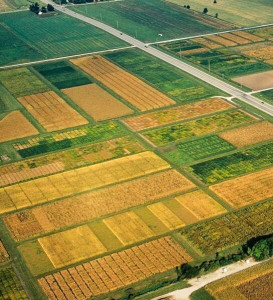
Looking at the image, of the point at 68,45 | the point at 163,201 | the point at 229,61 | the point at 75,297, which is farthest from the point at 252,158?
the point at 68,45

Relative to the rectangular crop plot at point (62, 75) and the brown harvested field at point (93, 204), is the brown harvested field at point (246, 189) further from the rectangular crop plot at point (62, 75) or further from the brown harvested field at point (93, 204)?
the rectangular crop plot at point (62, 75)

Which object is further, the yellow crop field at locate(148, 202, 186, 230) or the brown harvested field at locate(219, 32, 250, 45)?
the brown harvested field at locate(219, 32, 250, 45)

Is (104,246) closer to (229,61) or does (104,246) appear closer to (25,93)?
(25,93)

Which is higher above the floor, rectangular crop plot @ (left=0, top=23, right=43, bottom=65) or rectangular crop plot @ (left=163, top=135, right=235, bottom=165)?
rectangular crop plot @ (left=163, top=135, right=235, bottom=165)

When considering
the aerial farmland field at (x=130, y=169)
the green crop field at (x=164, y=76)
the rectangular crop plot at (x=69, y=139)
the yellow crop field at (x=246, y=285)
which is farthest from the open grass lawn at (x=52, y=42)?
the yellow crop field at (x=246, y=285)

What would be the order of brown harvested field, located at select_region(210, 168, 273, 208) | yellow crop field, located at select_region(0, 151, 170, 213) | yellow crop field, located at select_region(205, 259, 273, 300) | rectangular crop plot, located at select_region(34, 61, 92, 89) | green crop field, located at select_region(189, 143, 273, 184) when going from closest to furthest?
yellow crop field, located at select_region(205, 259, 273, 300), brown harvested field, located at select_region(210, 168, 273, 208), yellow crop field, located at select_region(0, 151, 170, 213), green crop field, located at select_region(189, 143, 273, 184), rectangular crop plot, located at select_region(34, 61, 92, 89)

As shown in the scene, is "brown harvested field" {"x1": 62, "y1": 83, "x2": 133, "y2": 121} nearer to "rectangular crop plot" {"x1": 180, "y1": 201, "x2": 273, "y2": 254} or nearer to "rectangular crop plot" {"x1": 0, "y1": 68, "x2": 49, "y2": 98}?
"rectangular crop plot" {"x1": 0, "y1": 68, "x2": 49, "y2": 98}

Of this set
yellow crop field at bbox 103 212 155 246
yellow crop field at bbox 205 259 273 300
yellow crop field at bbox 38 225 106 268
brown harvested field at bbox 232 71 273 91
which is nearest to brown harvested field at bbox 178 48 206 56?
brown harvested field at bbox 232 71 273 91

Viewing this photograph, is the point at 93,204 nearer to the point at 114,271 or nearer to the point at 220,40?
the point at 114,271
